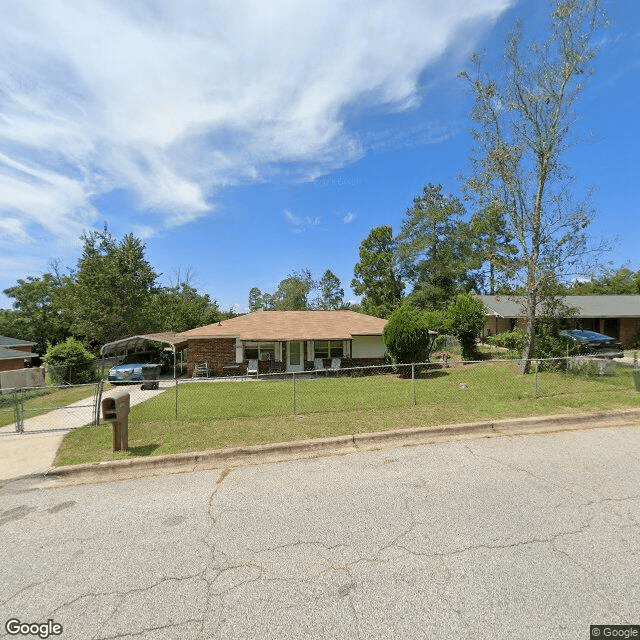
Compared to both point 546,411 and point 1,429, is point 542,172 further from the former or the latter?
point 1,429

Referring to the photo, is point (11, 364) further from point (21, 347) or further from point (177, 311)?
point (177, 311)

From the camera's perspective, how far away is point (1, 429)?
28.2ft

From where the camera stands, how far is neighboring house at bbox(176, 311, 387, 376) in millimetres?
18562

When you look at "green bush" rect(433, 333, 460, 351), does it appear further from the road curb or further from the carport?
the road curb

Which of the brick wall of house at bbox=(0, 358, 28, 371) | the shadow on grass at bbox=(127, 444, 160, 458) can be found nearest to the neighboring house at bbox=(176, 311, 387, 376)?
the shadow on grass at bbox=(127, 444, 160, 458)

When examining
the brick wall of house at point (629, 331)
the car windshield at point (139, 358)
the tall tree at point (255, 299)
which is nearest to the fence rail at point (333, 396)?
the car windshield at point (139, 358)

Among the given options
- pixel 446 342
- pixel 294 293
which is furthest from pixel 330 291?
pixel 446 342

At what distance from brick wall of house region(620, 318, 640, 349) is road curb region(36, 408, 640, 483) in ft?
82.7

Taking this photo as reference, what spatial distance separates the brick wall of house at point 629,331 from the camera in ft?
88.3

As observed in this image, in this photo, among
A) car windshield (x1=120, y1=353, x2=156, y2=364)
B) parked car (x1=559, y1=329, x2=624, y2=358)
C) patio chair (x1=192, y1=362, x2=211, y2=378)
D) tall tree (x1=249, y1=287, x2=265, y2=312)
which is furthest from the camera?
tall tree (x1=249, y1=287, x2=265, y2=312)

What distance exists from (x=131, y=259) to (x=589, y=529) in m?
30.7

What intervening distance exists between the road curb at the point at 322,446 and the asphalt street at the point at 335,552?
1.27 ft

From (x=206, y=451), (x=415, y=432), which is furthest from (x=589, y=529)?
(x=206, y=451)

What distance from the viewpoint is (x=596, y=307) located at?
28.4 meters
